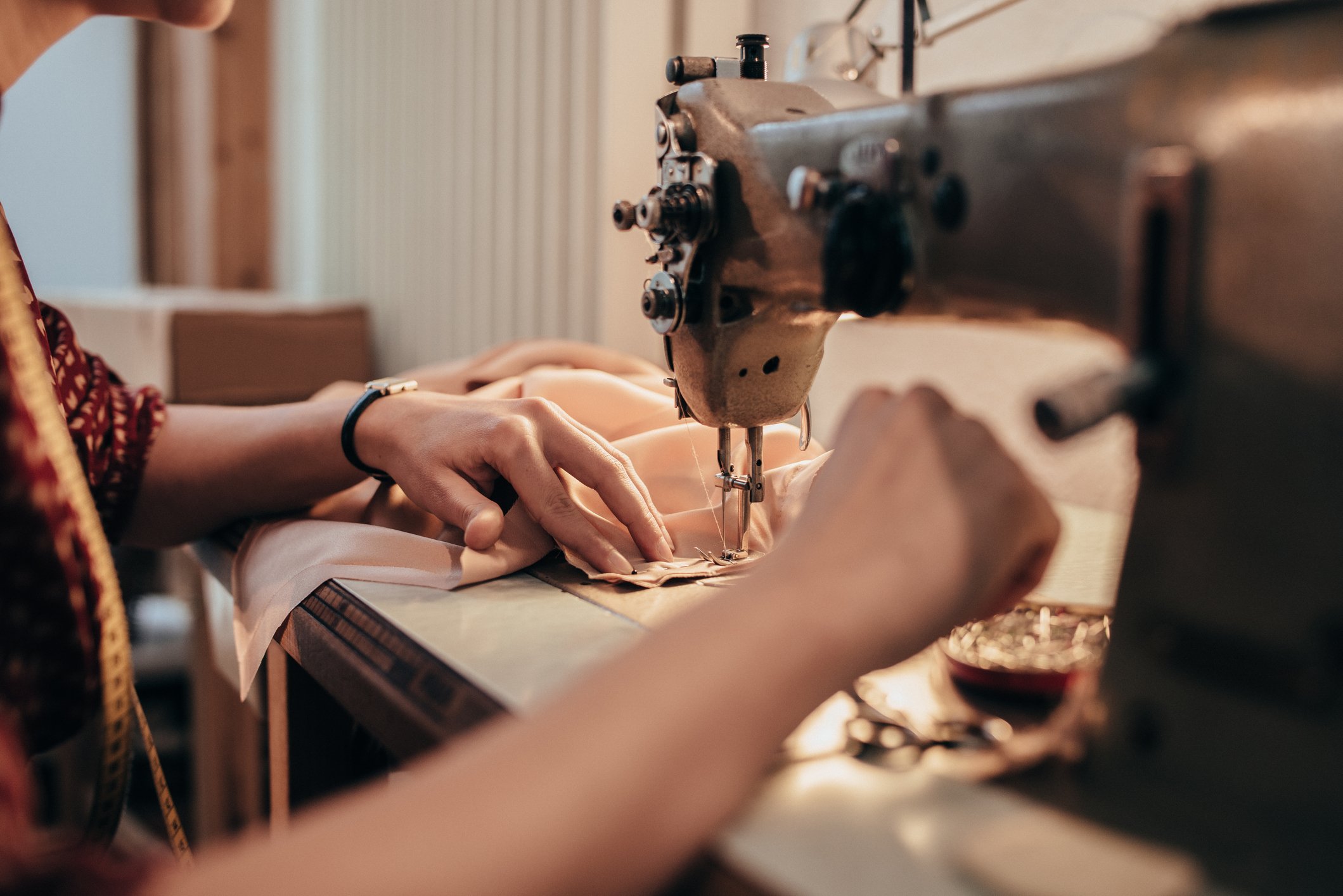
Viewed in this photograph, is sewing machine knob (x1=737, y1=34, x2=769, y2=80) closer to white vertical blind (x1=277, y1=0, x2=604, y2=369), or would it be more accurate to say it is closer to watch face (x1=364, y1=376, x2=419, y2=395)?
watch face (x1=364, y1=376, x2=419, y2=395)

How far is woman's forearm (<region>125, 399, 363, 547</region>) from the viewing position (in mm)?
957

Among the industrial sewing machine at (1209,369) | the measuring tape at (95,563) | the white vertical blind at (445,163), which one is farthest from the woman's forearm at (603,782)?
the white vertical blind at (445,163)

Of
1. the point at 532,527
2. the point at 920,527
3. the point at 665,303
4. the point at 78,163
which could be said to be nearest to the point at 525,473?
the point at 532,527

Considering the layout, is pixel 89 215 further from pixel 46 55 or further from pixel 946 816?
pixel 946 816

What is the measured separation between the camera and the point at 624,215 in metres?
0.84

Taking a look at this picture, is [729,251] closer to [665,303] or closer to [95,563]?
[665,303]

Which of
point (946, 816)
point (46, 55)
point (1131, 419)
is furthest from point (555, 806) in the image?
point (46, 55)

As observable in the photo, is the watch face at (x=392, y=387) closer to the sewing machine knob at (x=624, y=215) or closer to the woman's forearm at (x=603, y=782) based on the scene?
the sewing machine knob at (x=624, y=215)

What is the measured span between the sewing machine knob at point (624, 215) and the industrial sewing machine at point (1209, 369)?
0.34 m

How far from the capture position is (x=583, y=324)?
1.89 m

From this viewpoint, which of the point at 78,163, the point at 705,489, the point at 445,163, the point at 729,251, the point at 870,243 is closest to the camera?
the point at 870,243

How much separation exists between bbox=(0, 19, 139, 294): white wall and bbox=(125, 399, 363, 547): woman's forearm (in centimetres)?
250

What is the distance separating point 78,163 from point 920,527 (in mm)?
3411

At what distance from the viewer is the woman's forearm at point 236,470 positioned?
96 centimetres
